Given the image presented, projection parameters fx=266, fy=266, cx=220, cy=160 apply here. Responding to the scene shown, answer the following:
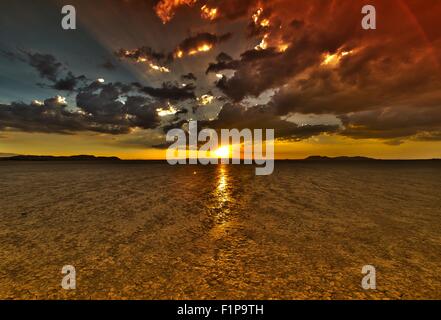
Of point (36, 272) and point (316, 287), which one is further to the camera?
point (36, 272)

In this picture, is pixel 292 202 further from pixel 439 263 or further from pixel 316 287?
pixel 316 287

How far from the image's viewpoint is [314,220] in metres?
13.9

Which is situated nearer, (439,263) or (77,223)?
(439,263)

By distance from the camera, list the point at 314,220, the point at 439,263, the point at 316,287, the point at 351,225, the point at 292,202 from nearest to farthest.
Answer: the point at 316,287
the point at 439,263
the point at 351,225
the point at 314,220
the point at 292,202

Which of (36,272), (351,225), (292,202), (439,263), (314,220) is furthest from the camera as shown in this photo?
(292,202)

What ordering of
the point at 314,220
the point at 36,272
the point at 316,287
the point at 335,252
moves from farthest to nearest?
1. the point at 314,220
2. the point at 335,252
3. the point at 36,272
4. the point at 316,287

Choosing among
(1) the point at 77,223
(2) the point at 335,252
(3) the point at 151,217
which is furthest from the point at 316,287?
(1) the point at 77,223

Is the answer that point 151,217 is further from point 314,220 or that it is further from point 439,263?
point 439,263

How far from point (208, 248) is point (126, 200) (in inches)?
494
